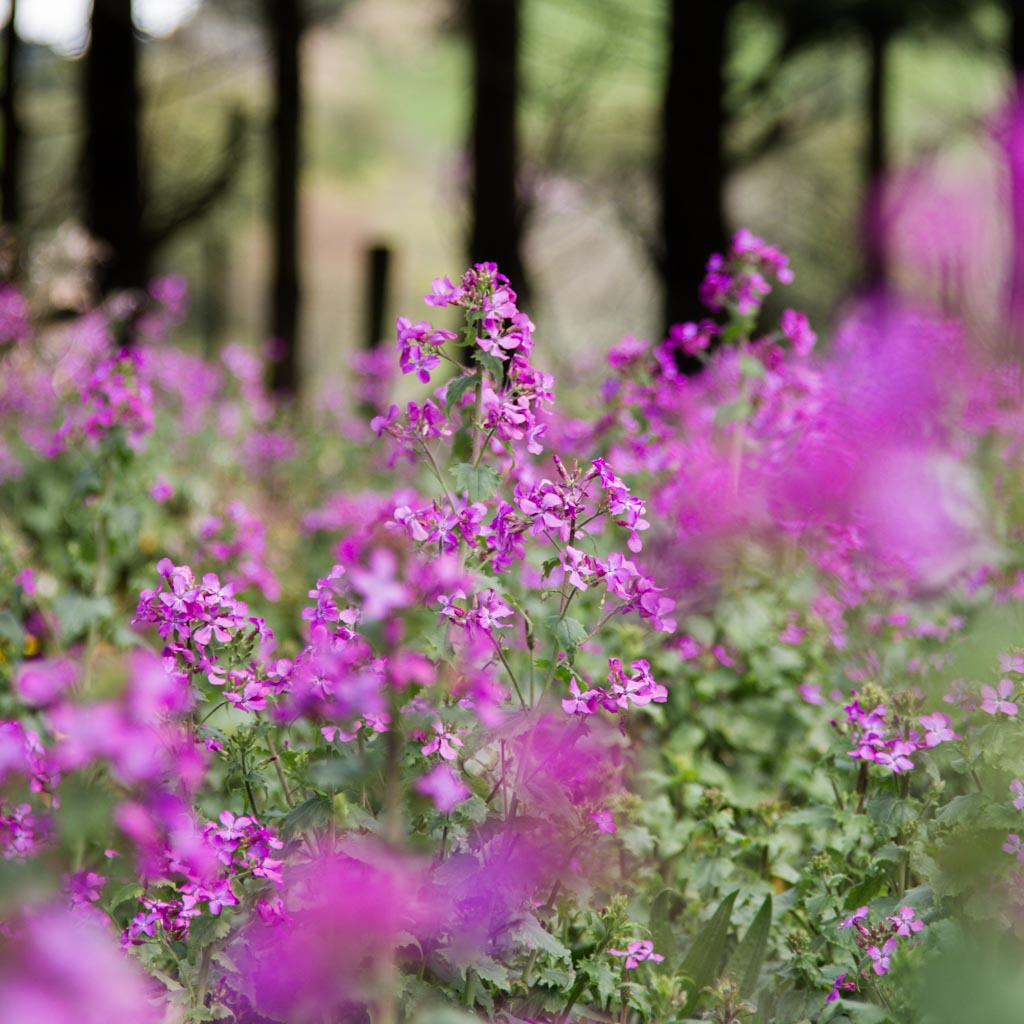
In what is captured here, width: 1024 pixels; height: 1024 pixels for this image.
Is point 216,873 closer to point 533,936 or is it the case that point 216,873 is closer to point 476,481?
point 533,936

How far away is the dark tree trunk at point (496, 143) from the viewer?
30.7 feet

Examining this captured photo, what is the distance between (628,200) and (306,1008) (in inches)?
469

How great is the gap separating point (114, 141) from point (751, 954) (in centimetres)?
787

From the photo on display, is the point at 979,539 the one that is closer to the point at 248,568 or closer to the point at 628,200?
the point at 248,568

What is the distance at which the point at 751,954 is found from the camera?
243cm

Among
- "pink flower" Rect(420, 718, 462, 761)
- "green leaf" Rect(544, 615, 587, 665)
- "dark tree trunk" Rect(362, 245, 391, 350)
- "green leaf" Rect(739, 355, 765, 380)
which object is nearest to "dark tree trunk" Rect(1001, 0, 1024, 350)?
"green leaf" Rect(739, 355, 765, 380)

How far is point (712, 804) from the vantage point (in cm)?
271

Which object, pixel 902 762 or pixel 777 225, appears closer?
pixel 902 762

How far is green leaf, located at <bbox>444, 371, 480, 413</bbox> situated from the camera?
2.06 metres

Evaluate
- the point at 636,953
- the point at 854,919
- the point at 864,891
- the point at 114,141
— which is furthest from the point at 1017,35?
the point at 636,953

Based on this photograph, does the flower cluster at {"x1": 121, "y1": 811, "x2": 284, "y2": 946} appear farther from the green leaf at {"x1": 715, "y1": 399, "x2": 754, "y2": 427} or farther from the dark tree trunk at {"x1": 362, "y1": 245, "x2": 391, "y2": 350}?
the dark tree trunk at {"x1": 362, "y1": 245, "x2": 391, "y2": 350}

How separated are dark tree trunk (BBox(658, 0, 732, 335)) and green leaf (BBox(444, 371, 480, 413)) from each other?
19.7 ft

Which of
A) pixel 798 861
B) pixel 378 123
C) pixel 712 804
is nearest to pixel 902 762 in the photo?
pixel 712 804

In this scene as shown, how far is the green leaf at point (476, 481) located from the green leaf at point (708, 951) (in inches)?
37.9
